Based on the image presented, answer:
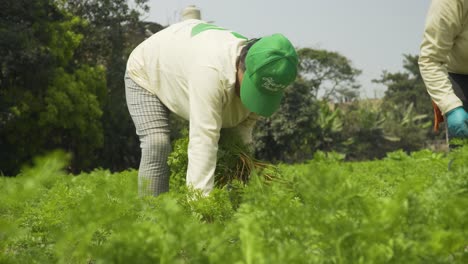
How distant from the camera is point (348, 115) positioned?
50.1 m

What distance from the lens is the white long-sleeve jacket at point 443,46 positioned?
10.9 feet

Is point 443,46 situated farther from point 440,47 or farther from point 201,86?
point 201,86

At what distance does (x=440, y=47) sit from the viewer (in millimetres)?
3396

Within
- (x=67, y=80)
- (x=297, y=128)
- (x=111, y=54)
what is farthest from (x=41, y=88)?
(x=297, y=128)

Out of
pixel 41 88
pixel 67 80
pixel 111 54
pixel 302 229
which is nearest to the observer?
pixel 302 229

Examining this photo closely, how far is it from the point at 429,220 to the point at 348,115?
49524 mm

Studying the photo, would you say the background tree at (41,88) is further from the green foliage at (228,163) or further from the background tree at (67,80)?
the green foliage at (228,163)

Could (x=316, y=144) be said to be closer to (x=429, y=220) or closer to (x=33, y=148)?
(x=33, y=148)

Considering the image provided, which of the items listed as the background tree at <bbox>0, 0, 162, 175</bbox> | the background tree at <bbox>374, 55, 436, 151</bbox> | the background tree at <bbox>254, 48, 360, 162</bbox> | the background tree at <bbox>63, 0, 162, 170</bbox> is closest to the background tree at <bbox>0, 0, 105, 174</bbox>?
the background tree at <bbox>0, 0, 162, 175</bbox>

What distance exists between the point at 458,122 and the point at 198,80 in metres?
1.50

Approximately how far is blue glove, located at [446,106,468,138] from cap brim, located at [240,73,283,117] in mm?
1000

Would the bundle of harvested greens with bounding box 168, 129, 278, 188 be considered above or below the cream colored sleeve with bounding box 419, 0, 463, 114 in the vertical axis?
below

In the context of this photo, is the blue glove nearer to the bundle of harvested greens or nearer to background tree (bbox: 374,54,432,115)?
the bundle of harvested greens

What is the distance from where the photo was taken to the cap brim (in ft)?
10.8
